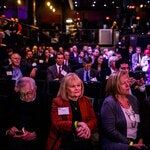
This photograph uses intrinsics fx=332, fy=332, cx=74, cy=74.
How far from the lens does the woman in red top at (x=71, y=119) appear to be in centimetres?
351

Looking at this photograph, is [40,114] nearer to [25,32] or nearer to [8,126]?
[8,126]

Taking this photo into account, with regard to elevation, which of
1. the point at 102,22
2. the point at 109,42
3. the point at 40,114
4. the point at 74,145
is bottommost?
the point at 74,145

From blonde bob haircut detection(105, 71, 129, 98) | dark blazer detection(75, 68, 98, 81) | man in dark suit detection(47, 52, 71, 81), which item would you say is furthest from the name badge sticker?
dark blazer detection(75, 68, 98, 81)

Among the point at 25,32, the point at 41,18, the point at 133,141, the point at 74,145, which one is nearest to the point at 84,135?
the point at 74,145

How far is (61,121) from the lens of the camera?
11.7 ft

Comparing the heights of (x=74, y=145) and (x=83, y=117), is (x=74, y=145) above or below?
below

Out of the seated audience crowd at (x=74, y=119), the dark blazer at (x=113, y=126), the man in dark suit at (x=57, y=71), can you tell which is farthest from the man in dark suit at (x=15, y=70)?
the dark blazer at (x=113, y=126)

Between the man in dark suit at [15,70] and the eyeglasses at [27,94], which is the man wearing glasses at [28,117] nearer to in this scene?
the eyeglasses at [27,94]

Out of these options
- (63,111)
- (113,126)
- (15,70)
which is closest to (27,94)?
(63,111)

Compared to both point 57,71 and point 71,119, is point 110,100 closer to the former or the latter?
point 71,119

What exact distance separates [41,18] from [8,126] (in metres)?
30.7

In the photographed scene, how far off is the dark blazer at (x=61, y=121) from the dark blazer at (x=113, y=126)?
0.17 m

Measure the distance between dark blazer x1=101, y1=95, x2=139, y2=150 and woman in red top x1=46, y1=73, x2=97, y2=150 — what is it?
0.57ft

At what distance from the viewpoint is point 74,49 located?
16.2 metres
